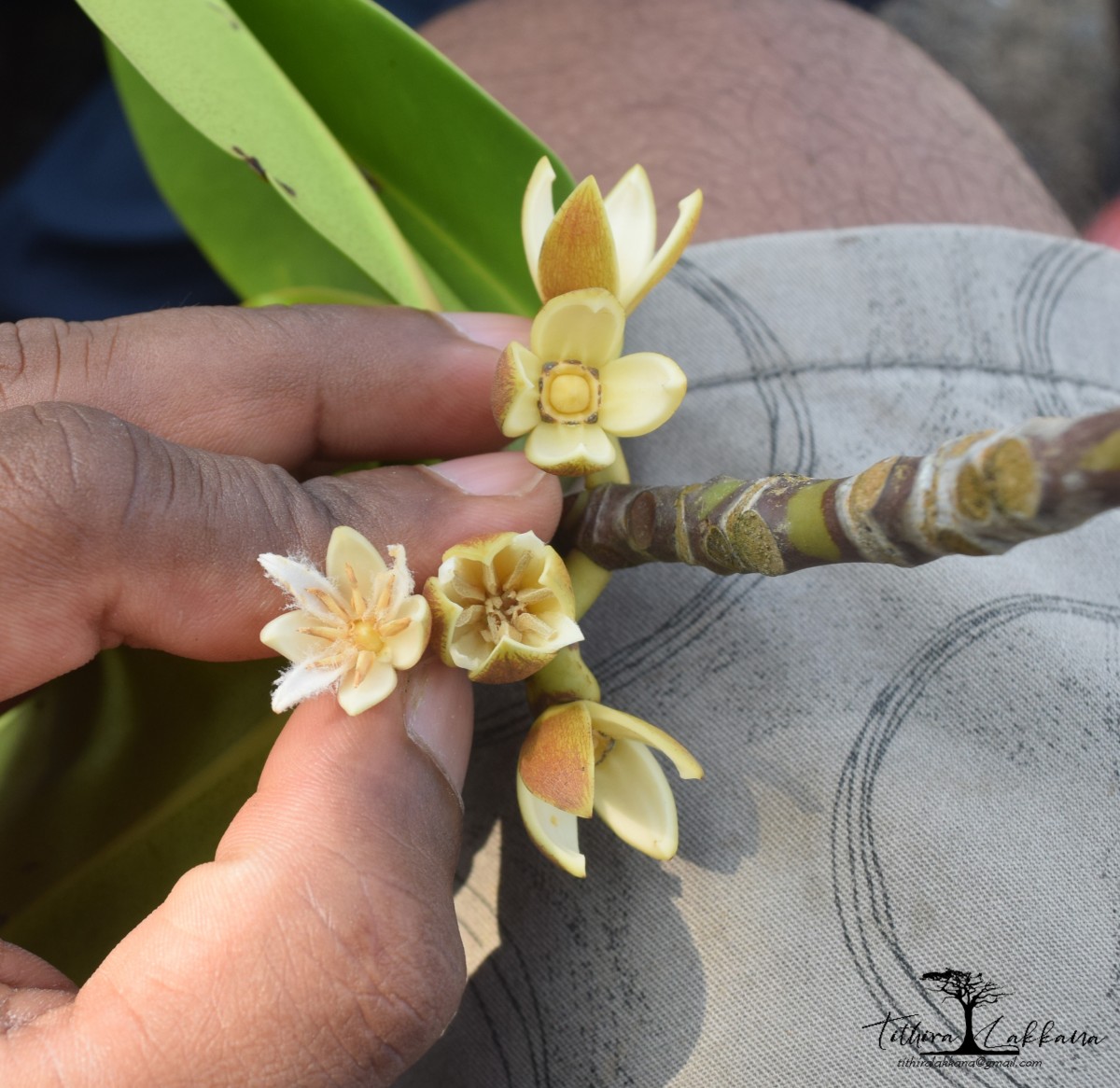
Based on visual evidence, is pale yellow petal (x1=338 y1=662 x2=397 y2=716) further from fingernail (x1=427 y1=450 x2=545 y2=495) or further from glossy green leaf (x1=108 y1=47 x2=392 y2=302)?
glossy green leaf (x1=108 y1=47 x2=392 y2=302)

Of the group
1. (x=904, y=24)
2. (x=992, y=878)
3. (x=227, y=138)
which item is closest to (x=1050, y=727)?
(x=992, y=878)

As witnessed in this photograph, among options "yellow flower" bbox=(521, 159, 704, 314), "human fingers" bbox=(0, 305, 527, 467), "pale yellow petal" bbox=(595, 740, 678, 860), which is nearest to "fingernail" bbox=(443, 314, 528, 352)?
"human fingers" bbox=(0, 305, 527, 467)

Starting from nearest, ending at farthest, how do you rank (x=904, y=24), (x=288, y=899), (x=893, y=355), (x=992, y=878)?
(x=288, y=899) < (x=992, y=878) < (x=893, y=355) < (x=904, y=24)

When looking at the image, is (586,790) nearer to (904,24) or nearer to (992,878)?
(992,878)

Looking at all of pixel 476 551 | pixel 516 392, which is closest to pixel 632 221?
pixel 516 392

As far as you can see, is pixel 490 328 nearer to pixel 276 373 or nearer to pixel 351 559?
pixel 276 373

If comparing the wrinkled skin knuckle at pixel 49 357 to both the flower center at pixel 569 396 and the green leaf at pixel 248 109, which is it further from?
the flower center at pixel 569 396
